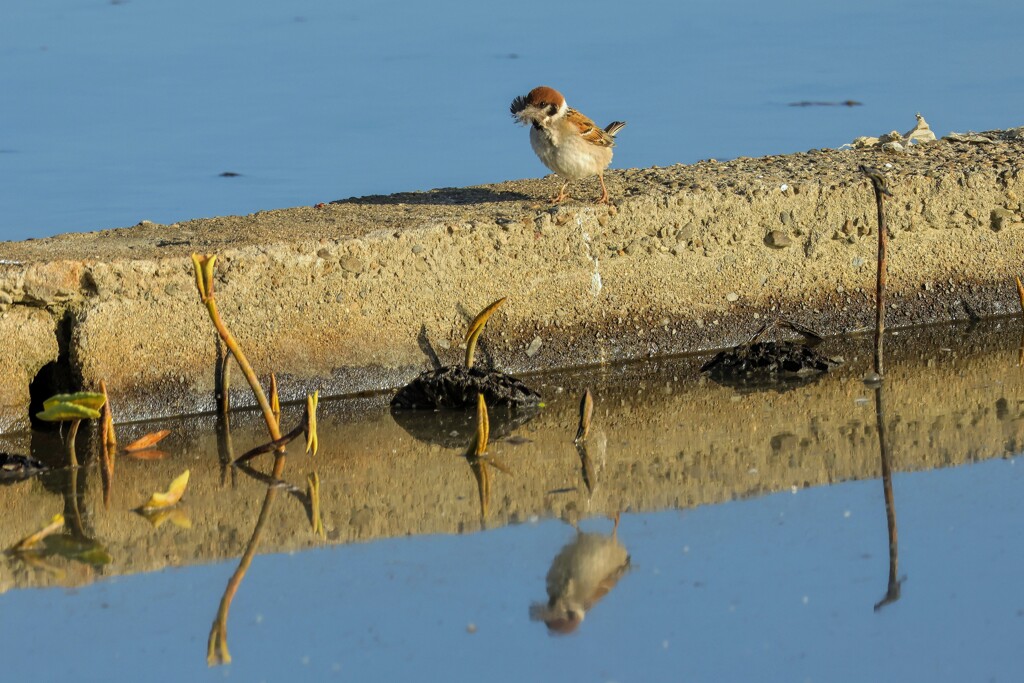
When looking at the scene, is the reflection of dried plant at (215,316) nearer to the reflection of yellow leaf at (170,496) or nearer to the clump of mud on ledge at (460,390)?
the reflection of yellow leaf at (170,496)

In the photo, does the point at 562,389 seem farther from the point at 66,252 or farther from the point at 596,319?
the point at 66,252

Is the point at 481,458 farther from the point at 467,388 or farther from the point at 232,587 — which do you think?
the point at 232,587

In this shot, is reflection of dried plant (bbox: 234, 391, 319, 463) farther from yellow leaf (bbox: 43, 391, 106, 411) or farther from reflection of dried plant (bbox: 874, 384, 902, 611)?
reflection of dried plant (bbox: 874, 384, 902, 611)

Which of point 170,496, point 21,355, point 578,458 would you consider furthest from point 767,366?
point 21,355

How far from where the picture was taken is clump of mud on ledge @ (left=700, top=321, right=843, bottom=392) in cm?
711

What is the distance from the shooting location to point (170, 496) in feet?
18.7

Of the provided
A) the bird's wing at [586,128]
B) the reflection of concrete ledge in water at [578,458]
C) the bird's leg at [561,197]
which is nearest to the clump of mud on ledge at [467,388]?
the reflection of concrete ledge in water at [578,458]

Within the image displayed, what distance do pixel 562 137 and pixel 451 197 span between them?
Answer: 0.73 m

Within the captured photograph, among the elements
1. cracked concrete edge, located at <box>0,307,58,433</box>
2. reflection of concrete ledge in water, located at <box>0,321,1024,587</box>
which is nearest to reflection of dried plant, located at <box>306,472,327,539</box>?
reflection of concrete ledge in water, located at <box>0,321,1024,587</box>

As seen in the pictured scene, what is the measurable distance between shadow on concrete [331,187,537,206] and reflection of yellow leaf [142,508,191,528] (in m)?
2.57

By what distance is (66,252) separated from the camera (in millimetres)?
6941

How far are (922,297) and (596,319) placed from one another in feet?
5.17

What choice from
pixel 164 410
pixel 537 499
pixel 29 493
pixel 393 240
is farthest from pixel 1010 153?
pixel 29 493

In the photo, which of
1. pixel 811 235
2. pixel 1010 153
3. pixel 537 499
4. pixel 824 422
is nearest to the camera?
pixel 537 499
